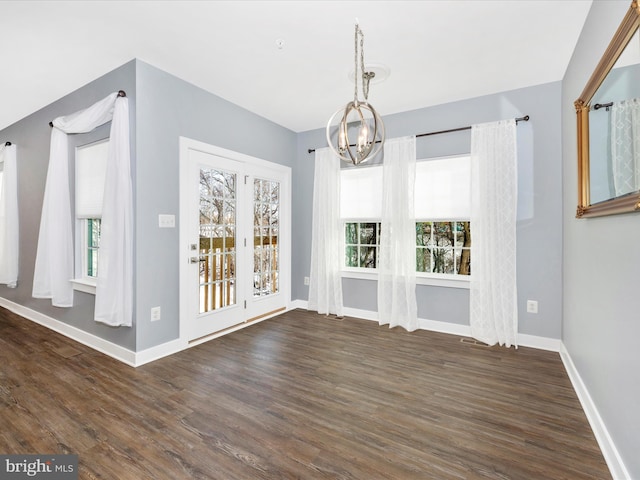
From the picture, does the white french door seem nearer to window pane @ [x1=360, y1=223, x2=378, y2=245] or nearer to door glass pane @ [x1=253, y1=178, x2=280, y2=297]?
door glass pane @ [x1=253, y1=178, x2=280, y2=297]

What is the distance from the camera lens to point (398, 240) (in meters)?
3.80

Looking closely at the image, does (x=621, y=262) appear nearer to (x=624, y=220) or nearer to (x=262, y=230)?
(x=624, y=220)

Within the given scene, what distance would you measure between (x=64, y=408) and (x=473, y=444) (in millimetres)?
2603

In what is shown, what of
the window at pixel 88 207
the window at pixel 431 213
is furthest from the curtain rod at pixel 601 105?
the window at pixel 88 207

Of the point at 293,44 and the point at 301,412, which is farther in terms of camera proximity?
the point at 293,44

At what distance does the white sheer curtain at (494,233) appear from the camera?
127 inches

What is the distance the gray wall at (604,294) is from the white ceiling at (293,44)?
0.38 meters

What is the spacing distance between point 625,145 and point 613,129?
0.23 m

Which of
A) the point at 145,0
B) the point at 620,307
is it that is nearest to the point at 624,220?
the point at 620,307

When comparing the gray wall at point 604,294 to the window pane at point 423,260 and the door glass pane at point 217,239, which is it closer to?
the window pane at point 423,260

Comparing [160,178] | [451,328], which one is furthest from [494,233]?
[160,178]

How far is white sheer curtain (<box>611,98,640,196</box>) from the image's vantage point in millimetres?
1357

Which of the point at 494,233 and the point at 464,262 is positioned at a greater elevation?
the point at 494,233

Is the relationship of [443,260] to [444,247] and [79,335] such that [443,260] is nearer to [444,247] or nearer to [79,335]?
[444,247]
